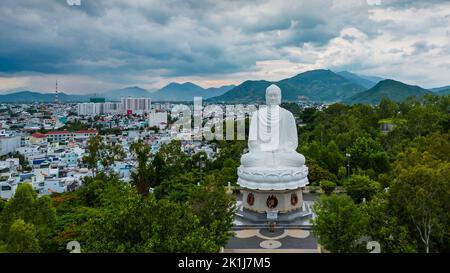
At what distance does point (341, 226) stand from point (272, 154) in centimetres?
701

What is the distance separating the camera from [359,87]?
16162cm

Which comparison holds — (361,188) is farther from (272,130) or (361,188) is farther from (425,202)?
(425,202)

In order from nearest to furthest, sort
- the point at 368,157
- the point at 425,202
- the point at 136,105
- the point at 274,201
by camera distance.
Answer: the point at 425,202 < the point at 274,201 < the point at 368,157 < the point at 136,105

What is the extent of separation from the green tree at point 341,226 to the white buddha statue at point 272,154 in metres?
5.41

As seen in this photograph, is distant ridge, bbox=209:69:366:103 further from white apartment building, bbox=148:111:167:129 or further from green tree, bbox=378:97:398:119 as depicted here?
green tree, bbox=378:97:398:119

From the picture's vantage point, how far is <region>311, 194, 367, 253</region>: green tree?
29.3 ft

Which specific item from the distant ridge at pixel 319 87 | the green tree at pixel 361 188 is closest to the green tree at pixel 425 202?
the green tree at pixel 361 188

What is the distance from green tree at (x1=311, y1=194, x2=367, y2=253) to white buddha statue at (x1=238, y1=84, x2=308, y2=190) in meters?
5.41

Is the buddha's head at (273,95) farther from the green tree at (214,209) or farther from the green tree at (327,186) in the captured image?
the green tree at (214,209)

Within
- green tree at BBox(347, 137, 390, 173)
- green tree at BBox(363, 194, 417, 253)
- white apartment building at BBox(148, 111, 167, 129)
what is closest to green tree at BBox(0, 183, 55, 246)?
green tree at BBox(363, 194, 417, 253)

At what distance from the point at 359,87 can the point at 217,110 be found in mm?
122943

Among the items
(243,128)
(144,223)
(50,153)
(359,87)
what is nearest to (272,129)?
(144,223)

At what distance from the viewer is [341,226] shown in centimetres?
904

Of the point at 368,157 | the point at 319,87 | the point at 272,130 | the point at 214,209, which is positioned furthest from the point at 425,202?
the point at 319,87
